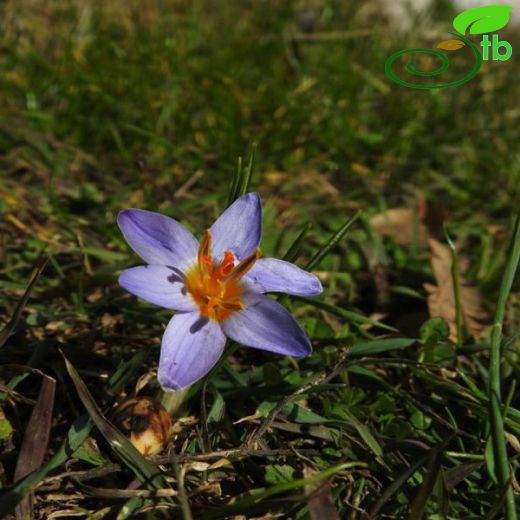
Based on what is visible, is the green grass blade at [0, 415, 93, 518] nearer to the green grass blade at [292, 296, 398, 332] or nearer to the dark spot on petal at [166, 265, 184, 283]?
the dark spot on petal at [166, 265, 184, 283]

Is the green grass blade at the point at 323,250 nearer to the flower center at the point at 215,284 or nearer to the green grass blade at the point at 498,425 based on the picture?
the flower center at the point at 215,284

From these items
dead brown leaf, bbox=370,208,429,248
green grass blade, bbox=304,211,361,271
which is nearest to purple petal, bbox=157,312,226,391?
green grass blade, bbox=304,211,361,271

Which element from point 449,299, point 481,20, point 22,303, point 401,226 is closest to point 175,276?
point 22,303

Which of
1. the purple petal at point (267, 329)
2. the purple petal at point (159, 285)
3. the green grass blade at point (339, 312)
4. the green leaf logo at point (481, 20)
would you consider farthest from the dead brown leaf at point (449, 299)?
the green leaf logo at point (481, 20)

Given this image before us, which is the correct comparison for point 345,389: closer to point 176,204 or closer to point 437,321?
point 437,321

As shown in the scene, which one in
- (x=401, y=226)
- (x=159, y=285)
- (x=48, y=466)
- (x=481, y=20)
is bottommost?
(x=401, y=226)

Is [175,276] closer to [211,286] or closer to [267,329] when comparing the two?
[211,286]

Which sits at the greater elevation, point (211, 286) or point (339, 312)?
point (211, 286)
